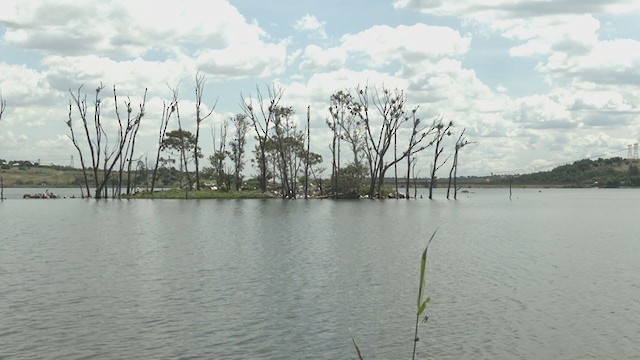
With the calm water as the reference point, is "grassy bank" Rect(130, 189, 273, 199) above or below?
above

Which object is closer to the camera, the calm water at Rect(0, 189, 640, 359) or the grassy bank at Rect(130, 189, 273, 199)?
the calm water at Rect(0, 189, 640, 359)

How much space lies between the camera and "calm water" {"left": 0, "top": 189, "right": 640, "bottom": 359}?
17.3 metres

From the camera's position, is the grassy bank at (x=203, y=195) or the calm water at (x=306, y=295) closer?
the calm water at (x=306, y=295)

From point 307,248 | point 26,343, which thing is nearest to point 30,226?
point 307,248

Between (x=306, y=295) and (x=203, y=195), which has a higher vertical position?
(x=203, y=195)

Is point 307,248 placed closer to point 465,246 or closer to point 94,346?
point 465,246

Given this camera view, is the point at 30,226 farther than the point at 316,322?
Yes

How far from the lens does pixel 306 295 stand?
78.5ft

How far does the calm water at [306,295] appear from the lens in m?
17.3

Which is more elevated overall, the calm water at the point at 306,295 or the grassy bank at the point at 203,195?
the grassy bank at the point at 203,195

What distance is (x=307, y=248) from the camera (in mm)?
38625

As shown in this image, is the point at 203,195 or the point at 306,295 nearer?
the point at 306,295

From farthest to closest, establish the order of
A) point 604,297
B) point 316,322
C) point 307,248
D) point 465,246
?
point 465,246 → point 307,248 → point 604,297 → point 316,322

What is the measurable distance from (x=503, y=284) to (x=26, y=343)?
59.9 feet
